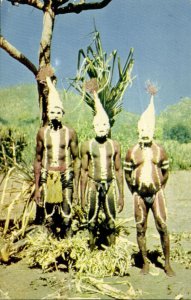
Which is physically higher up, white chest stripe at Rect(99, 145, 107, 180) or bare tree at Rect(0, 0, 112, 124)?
bare tree at Rect(0, 0, 112, 124)

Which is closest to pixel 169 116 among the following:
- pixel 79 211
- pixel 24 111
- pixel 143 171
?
pixel 24 111

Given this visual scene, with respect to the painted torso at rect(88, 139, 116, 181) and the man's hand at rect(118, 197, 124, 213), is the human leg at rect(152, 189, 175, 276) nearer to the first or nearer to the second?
the man's hand at rect(118, 197, 124, 213)

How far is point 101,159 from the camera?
499 centimetres

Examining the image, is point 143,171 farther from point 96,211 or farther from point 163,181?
point 96,211

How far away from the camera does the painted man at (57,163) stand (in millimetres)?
5199

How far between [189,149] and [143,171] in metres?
11.5

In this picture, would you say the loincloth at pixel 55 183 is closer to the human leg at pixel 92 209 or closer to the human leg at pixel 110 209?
the human leg at pixel 92 209

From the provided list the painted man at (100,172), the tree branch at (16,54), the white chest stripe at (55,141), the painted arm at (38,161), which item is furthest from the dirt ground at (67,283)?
the tree branch at (16,54)

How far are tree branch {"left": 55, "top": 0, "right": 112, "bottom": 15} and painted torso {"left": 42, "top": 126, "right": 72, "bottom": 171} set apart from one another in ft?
8.69

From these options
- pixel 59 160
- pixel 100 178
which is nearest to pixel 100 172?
pixel 100 178

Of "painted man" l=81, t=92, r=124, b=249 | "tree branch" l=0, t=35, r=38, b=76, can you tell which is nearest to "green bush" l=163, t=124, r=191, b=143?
Result: "tree branch" l=0, t=35, r=38, b=76

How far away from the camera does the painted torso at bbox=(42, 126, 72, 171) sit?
5.20 meters

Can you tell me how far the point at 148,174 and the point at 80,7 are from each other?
11.5 feet

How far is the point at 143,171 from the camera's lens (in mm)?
4730
